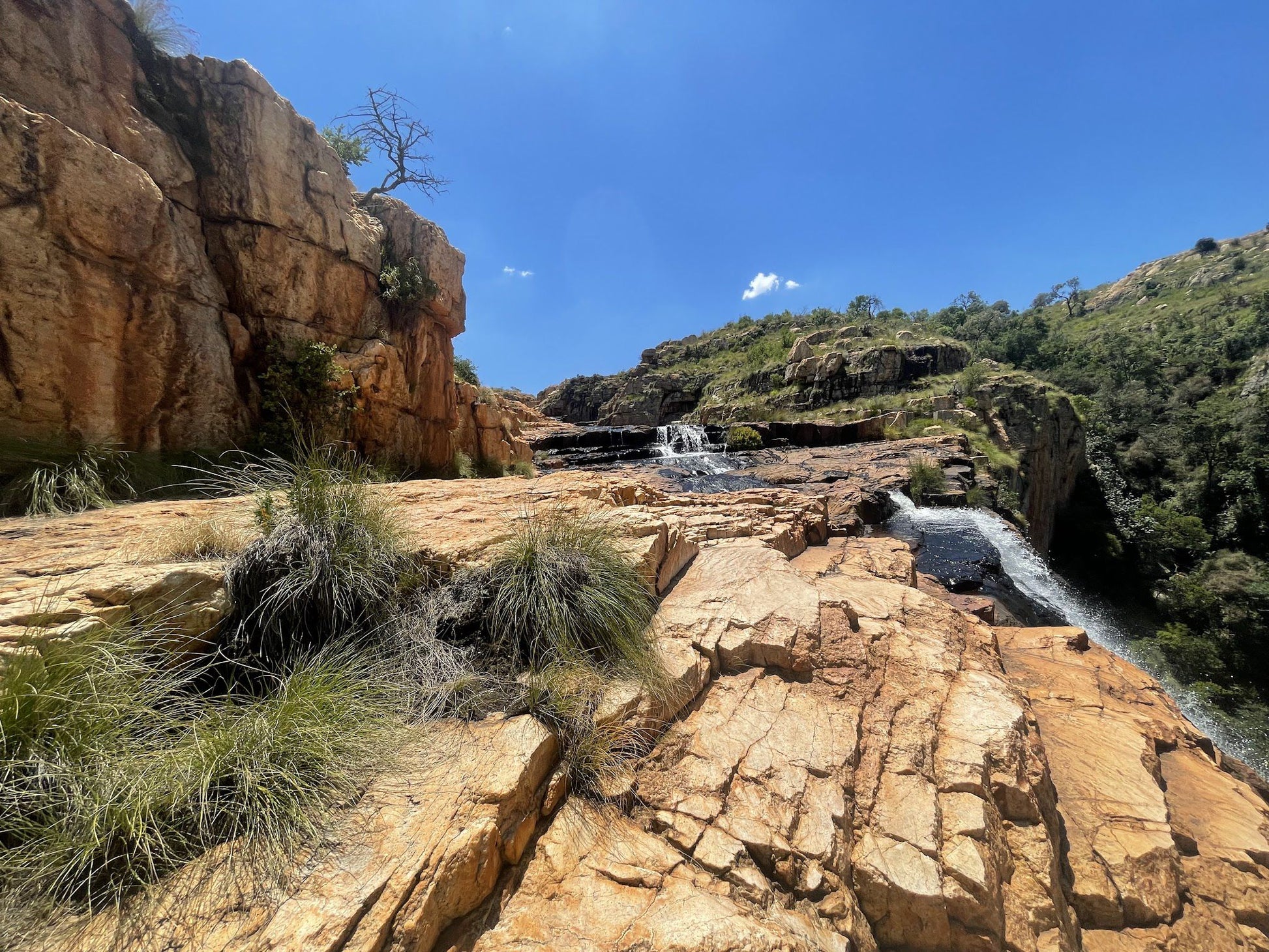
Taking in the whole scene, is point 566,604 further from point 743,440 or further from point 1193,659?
point 1193,659

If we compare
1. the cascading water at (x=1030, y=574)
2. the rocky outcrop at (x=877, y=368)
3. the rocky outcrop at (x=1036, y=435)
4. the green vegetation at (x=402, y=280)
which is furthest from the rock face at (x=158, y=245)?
the rocky outcrop at (x=877, y=368)

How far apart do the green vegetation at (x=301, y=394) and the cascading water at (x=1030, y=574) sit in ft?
30.9

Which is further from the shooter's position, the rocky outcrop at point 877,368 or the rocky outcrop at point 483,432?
the rocky outcrop at point 877,368

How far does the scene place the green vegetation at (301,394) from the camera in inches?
258

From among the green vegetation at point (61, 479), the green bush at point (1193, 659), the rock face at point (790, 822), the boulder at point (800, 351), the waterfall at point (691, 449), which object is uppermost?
the boulder at point (800, 351)

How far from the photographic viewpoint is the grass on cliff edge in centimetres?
126

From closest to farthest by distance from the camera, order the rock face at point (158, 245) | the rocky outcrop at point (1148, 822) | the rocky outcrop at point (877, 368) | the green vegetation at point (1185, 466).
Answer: the rocky outcrop at point (1148, 822), the rock face at point (158, 245), the green vegetation at point (1185, 466), the rocky outcrop at point (877, 368)

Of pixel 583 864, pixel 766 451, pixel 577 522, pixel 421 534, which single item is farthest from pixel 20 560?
pixel 766 451

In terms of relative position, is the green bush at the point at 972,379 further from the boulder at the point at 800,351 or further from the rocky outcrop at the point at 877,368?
the boulder at the point at 800,351

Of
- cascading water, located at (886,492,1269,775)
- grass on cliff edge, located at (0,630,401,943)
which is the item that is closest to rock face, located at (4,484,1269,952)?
grass on cliff edge, located at (0,630,401,943)

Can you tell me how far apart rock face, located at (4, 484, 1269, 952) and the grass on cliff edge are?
0.44ft

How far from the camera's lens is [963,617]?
142 inches

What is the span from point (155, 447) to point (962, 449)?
710 inches

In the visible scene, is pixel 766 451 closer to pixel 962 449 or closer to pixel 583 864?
pixel 962 449
